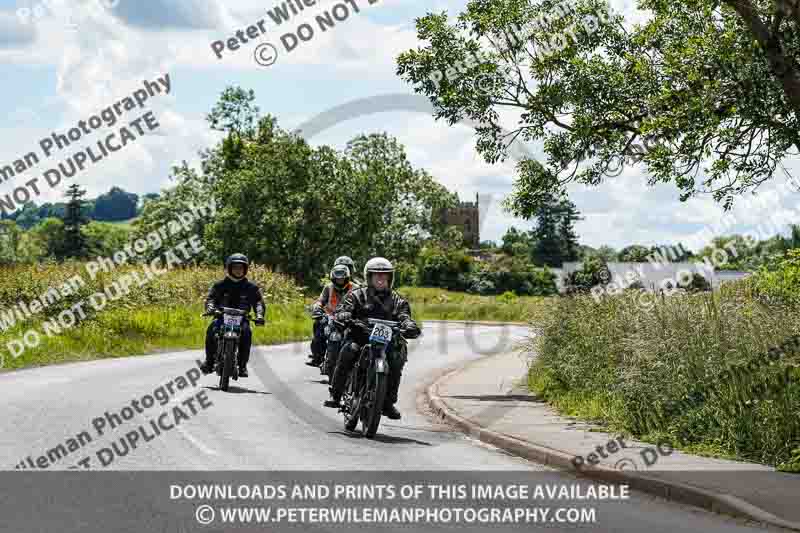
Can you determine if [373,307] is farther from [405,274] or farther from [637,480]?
[405,274]

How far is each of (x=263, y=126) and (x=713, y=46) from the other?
70.1 meters

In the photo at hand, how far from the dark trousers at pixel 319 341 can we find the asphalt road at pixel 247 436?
57 centimetres

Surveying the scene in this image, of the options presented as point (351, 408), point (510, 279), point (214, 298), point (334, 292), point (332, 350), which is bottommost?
point (351, 408)

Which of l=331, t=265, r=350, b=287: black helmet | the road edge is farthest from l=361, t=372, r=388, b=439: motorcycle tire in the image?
l=331, t=265, r=350, b=287: black helmet

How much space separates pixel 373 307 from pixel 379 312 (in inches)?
3.6

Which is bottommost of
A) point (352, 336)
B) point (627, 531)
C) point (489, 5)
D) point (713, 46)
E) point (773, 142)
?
point (627, 531)

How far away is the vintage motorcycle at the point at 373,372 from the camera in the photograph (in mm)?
11898

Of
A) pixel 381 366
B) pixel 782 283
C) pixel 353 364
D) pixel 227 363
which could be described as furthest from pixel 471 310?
pixel 381 366

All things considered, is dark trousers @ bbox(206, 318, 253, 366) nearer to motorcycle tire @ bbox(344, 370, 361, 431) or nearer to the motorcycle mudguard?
motorcycle tire @ bbox(344, 370, 361, 431)

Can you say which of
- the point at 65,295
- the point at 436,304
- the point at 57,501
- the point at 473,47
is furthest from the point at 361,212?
the point at 57,501

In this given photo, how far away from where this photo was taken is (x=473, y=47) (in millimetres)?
17922

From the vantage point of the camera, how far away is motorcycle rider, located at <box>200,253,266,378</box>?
17156mm

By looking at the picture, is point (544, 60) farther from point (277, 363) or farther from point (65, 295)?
point (65, 295)

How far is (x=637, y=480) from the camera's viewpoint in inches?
374
